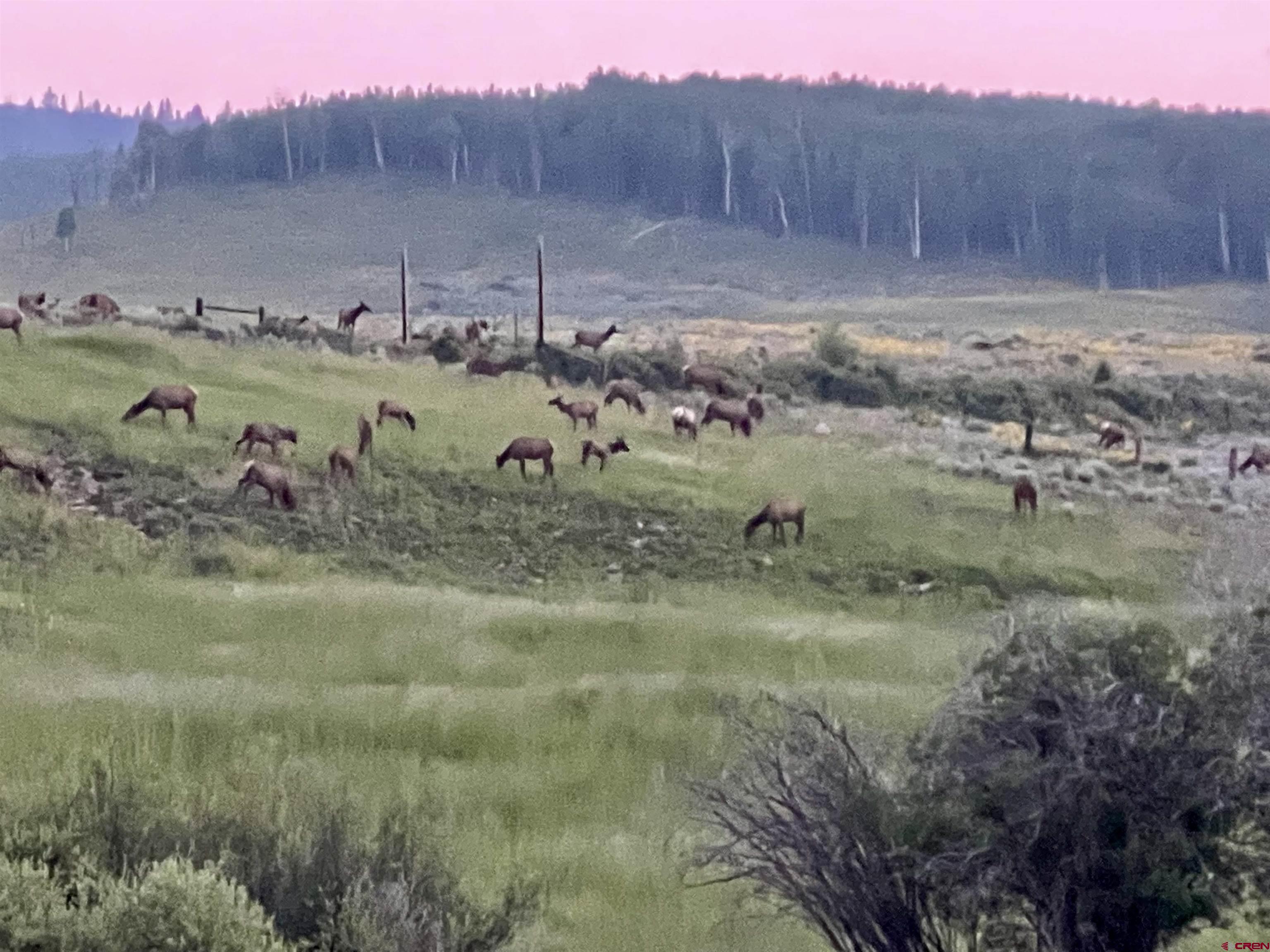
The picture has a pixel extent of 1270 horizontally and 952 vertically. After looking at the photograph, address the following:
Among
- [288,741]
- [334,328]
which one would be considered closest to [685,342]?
[334,328]

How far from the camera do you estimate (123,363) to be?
29.1 m

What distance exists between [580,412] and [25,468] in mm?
9673

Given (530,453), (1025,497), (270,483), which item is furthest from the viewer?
(1025,497)

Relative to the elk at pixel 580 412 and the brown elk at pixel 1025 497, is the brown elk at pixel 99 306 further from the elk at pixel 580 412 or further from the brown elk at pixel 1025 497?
the brown elk at pixel 1025 497

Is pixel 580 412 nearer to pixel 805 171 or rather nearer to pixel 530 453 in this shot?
pixel 530 453

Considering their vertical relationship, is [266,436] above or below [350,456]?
above

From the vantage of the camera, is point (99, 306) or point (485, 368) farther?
point (99, 306)

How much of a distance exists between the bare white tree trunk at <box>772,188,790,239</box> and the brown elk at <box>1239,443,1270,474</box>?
66.7 m

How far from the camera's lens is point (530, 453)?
82.0 ft

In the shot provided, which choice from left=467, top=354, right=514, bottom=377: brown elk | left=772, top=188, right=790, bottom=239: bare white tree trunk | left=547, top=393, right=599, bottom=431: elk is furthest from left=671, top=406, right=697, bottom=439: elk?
left=772, top=188, right=790, bottom=239: bare white tree trunk

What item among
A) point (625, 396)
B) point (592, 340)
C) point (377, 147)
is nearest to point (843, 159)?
point (377, 147)

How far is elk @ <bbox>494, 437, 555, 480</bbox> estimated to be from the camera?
81.8 ft

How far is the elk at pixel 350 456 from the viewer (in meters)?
23.9

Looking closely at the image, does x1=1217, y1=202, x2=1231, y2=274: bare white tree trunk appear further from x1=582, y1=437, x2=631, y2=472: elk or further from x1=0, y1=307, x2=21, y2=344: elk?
x1=0, y1=307, x2=21, y2=344: elk
